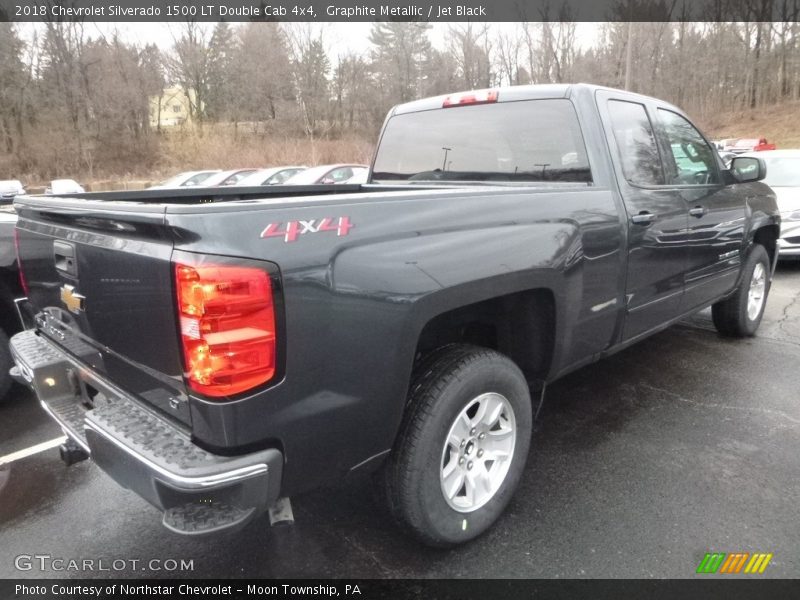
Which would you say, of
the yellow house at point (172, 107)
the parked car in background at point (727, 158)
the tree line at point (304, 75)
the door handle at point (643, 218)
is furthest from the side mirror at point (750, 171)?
the yellow house at point (172, 107)

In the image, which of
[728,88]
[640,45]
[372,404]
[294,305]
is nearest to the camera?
[294,305]

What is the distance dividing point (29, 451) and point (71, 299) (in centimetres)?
177

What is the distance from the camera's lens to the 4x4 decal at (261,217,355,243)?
169 centimetres

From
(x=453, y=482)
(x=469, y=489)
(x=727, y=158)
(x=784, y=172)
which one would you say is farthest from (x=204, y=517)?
(x=727, y=158)

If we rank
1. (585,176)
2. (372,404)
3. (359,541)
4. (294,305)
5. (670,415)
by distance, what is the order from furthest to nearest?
(670,415) → (585,176) → (359,541) → (372,404) → (294,305)

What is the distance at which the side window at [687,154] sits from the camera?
12.1 ft

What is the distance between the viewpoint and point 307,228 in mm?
1751

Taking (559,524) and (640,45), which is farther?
(640,45)

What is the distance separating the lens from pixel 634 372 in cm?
436

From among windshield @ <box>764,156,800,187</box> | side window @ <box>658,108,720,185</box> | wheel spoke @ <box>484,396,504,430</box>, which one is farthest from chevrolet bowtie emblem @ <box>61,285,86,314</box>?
windshield @ <box>764,156,800,187</box>

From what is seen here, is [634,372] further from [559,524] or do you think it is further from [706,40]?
[706,40]

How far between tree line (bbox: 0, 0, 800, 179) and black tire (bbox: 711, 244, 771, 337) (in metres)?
39.1

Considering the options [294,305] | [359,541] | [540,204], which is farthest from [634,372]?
[294,305]

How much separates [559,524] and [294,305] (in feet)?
5.58
